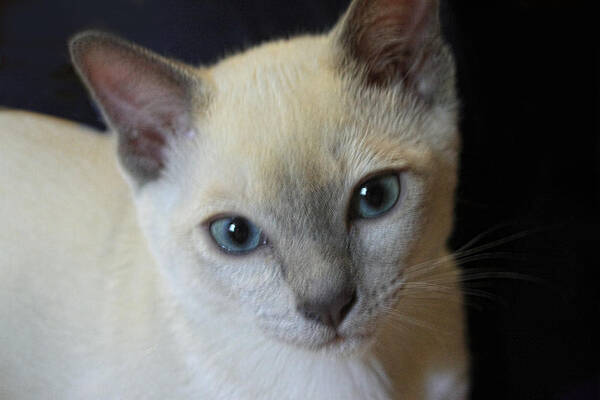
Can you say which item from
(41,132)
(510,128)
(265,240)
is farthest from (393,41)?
(41,132)

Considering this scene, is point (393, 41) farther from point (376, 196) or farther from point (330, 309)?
point (330, 309)

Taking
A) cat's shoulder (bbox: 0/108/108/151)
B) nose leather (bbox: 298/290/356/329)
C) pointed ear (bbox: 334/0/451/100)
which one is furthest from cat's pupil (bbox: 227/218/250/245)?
cat's shoulder (bbox: 0/108/108/151)

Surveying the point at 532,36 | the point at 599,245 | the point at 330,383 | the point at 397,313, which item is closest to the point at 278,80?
the point at 397,313

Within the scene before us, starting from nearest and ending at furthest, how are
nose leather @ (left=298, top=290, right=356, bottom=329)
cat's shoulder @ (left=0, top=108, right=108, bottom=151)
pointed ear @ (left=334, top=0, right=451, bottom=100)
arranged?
nose leather @ (left=298, top=290, right=356, bottom=329) < pointed ear @ (left=334, top=0, right=451, bottom=100) < cat's shoulder @ (left=0, top=108, right=108, bottom=151)

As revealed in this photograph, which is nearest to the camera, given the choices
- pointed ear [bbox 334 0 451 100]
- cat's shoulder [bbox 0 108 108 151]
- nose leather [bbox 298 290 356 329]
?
nose leather [bbox 298 290 356 329]

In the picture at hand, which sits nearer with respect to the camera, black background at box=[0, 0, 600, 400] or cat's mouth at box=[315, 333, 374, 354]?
cat's mouth at box=[315, 333, 374, 354]

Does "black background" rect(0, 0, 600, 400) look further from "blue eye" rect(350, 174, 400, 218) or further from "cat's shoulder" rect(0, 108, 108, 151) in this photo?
"blue eye" rect(350, 174, 400, 218)

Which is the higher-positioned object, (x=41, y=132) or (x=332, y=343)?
(x=41, y=132)

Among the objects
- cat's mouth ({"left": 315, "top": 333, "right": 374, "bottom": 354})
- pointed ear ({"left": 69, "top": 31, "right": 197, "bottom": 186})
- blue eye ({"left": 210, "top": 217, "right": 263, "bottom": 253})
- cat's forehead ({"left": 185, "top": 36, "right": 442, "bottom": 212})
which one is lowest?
cat's mouth ({"left": 315, "top": 333, "right": 374, "bottom": 354})
